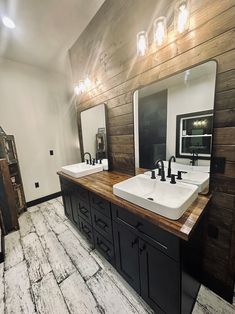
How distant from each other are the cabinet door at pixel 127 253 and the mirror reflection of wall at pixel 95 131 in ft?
3.94

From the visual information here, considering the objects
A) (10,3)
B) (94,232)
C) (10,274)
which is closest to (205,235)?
(94,232)

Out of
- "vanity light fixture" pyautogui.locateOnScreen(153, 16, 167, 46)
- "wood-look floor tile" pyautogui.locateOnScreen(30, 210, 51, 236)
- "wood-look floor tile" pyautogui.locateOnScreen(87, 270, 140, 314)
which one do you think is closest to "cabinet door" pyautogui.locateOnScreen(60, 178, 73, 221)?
"wood-look floor tile" pyautogui.locateOnScreen(30, 210, 51, 236)

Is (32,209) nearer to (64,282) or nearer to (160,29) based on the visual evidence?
(64,282)

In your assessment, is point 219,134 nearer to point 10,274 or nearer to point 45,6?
point 45,6

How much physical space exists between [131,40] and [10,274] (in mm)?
2829

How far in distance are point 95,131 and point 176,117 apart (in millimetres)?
1354

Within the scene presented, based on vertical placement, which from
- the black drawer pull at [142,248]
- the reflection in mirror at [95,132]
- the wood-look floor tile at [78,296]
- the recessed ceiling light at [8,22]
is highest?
the recessed ceiling light at [8,22]

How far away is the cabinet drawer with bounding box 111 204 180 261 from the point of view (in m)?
0.85

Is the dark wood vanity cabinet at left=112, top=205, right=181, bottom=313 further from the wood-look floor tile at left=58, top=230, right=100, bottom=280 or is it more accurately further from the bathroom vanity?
the wood-look floor tile at left=58, top=230, right=100, bottom=280

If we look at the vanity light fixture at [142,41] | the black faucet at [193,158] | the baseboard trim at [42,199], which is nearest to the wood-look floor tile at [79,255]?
the baseboard trim at [42,199]

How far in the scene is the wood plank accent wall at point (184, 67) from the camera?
992 mm

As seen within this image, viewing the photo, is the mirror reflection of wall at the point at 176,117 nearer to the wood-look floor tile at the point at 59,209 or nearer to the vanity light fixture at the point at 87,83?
the vanity light fixture at the point at 87,83

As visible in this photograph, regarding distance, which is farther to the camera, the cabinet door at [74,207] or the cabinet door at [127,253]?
the cabinet door at [74,207]

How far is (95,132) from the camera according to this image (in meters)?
2.35
